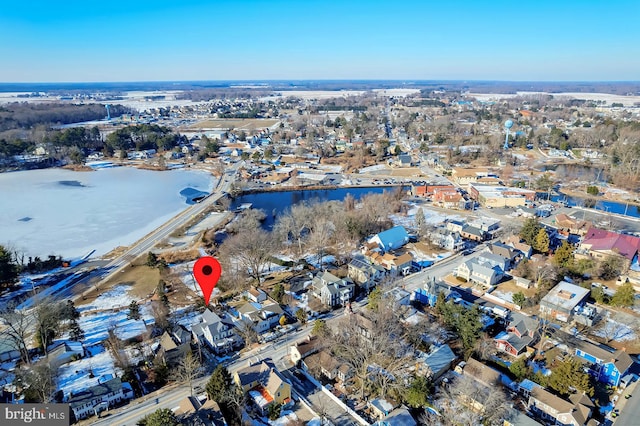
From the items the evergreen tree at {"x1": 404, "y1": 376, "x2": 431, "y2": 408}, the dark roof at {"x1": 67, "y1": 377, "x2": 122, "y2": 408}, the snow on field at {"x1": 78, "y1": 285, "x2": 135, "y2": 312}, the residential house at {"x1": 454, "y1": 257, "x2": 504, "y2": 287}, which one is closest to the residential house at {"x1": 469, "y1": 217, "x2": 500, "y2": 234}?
the residential house at {"x1": 454, "y1": 257, "x2": 504, "y2": 287}

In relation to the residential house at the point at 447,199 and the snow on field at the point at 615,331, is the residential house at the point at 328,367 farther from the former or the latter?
the residential house at the point at 447,199

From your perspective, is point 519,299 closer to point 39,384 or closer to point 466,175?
point 39,384

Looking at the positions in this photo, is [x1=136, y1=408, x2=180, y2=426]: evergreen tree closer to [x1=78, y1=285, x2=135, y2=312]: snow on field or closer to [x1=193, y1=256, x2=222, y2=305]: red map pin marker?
[x1=193, y1=256, x2=222, y2=305]: red map pin marker

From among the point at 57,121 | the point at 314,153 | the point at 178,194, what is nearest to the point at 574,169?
the point at 314,153

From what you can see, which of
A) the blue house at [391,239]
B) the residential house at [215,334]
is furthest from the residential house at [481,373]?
the blue house at [391,239]

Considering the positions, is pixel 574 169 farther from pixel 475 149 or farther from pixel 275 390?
pixel 275 390

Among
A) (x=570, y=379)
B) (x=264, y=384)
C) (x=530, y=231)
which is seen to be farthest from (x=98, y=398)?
(x=530, y=231)
